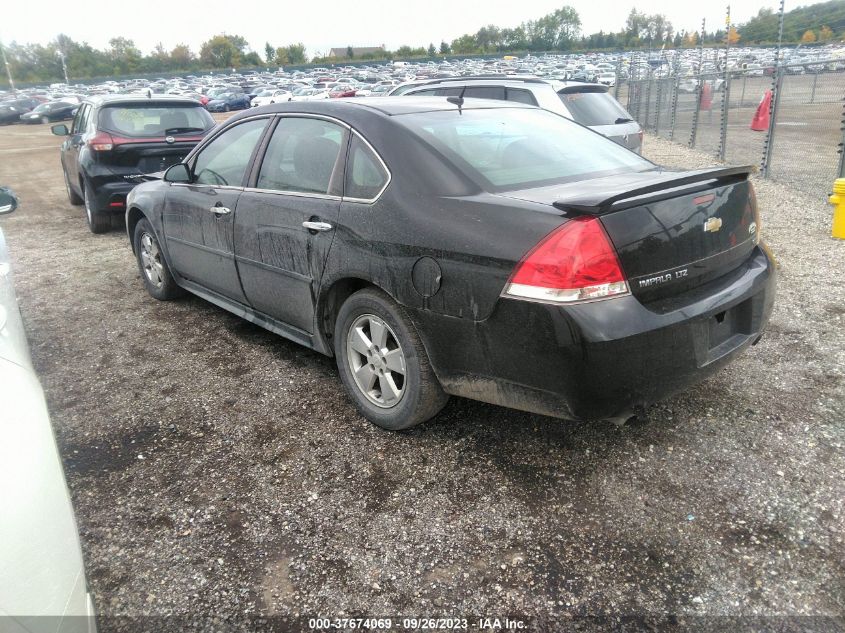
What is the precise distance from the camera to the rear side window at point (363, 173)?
3.14 m

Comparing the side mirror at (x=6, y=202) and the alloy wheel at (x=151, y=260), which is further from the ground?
the side mirror at (x=6, y=202)

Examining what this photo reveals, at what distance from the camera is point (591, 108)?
27.7 ft

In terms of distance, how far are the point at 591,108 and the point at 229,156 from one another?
5.67m

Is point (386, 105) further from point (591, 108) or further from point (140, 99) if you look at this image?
point (140, 99)

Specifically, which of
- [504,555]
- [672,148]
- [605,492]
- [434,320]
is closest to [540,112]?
[434,320]

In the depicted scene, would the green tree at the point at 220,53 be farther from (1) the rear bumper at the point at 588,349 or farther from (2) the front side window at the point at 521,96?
(1) the rear bumper at the point at 588,349

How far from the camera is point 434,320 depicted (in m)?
2.81

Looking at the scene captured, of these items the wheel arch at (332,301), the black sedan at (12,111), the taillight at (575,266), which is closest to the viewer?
the taillight at (575,266)

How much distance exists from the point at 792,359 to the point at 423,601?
2.93 meters

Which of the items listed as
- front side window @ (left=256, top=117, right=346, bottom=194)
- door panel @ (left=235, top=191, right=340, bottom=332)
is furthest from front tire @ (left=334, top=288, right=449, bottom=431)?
front side window @ (left=256, top=117, right=346, bottom=194)

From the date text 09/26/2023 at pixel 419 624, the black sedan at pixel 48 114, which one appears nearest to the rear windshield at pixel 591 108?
the date text 09/26/2023 at pixel 419 624

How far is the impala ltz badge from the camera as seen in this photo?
2.75 m

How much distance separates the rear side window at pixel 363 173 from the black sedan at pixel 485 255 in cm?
1

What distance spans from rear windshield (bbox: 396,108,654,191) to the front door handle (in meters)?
0.65
